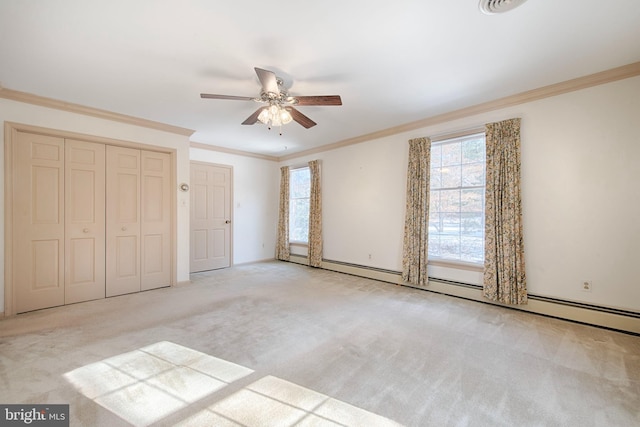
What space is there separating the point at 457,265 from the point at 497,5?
10.1ft

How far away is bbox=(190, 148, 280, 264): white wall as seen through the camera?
605 cm

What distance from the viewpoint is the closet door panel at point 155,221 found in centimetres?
421

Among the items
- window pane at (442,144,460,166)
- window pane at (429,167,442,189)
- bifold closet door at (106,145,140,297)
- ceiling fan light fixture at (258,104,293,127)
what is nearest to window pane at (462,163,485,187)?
window pane at (442,144,460,166)

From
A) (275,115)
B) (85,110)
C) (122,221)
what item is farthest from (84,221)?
(275,115)

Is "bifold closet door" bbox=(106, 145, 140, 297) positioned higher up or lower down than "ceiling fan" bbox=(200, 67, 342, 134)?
lower down

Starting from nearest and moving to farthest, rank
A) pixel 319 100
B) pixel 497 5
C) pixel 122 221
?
1. pixel 497 5
2. pixel 319 100
3. pixel 122 221

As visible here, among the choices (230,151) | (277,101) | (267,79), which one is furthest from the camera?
(230,151)

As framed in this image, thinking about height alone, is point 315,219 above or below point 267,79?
below

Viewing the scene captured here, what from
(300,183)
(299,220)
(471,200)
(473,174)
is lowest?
(299,220)

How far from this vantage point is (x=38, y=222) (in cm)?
334

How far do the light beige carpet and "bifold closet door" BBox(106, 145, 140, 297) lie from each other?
0.52 meters

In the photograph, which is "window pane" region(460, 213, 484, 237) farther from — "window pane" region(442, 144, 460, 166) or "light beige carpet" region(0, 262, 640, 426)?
"light beige carpet" region(0, 262, 640, 426)

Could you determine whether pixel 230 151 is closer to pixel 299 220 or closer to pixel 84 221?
pixel 299 220

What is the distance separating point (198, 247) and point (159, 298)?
173cm
